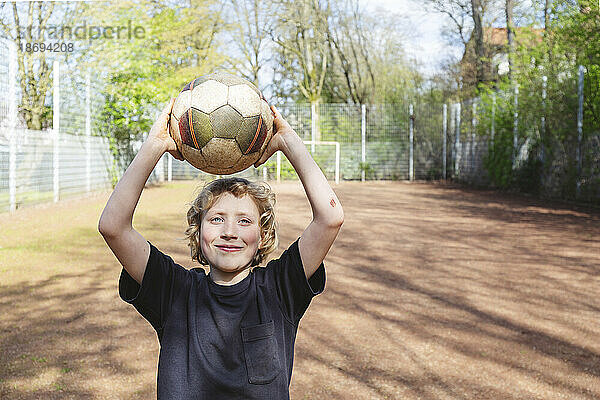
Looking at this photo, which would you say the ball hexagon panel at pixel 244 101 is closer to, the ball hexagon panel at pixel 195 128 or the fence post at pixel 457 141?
the ball hexagon panel at pixel 195 128

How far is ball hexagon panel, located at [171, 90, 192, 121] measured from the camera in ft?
6.94

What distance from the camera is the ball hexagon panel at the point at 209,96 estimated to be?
2.22 m

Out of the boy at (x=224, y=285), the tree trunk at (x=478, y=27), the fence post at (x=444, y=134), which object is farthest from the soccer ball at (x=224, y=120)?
the tree trunk at (x=478, y=27)

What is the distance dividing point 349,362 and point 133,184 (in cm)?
249

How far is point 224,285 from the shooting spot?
1.90 m

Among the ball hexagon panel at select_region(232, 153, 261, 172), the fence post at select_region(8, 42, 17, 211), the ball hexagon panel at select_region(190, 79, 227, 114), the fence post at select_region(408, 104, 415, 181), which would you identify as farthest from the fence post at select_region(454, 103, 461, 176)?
the ball hexagon panel at select_region(190, 79, 227, 114)

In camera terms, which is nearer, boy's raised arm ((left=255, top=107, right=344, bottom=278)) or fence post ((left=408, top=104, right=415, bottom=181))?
boy's raised arm ((left=255, top=107, right=344, bottom=278))

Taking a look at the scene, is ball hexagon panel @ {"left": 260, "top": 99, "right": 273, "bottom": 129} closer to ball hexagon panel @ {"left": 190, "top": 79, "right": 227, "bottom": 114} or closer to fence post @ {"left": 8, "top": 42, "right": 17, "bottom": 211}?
ball hexagon panel @ {"left": 190, "top": 79, "right": 227, "bottom": 114}

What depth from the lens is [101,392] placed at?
3432 mm

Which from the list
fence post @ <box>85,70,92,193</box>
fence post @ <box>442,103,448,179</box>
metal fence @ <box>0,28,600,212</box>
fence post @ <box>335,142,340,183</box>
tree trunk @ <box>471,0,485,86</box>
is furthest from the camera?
tree trunk @ <box>471,0,485,86</box>

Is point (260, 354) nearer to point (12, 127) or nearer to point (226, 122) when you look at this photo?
point (226, 122)

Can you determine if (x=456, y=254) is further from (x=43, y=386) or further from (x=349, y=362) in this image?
(x=43, y=386)

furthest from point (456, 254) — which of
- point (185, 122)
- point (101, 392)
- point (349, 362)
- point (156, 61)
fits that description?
point (156, 61)

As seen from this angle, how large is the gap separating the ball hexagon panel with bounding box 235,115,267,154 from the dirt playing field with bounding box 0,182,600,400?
5.40ft
